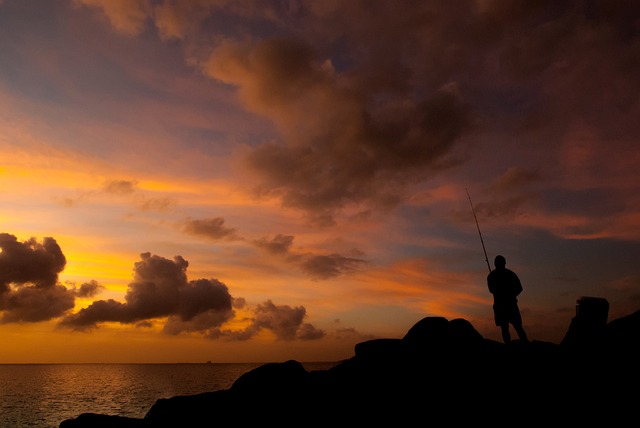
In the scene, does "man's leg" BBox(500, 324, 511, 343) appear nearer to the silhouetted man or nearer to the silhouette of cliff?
the silhouetted man

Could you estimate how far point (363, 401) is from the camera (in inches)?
457

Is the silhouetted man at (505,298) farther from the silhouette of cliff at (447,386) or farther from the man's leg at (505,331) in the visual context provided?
the silhouette of cliff at (447,386)

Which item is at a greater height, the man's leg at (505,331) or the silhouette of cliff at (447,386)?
the man's leg at (505,331)

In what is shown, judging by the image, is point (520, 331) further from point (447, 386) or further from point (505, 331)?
point (447, 386)

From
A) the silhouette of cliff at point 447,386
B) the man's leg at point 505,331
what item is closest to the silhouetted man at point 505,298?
the man's leg at point 505,331

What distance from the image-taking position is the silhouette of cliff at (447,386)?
31.4ft

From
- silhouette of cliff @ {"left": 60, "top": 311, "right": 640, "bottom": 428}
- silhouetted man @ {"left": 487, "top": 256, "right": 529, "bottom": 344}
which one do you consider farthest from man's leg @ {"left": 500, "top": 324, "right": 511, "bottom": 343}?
silhouette of cliff @ {"left": 60, "top": 311, "right": 640, "bottom": 428}

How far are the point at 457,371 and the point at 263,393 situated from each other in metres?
6.02

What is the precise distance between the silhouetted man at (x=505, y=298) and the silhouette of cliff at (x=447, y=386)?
69 centimetres

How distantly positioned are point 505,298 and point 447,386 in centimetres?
414

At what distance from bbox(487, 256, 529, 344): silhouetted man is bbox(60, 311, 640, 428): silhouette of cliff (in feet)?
2.28

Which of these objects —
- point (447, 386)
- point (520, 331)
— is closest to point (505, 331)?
point (520, 331)

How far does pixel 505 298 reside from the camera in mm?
13617

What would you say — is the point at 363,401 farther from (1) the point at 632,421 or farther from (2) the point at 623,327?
(2) the point at 623,327
